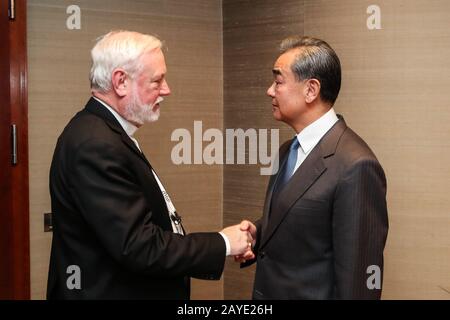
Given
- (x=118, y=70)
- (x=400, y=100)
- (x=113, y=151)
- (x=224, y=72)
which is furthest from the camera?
(x=224, y=72)

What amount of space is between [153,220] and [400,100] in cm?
131

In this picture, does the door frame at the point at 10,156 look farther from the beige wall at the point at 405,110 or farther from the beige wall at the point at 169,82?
the beige wall at the point at 405,110

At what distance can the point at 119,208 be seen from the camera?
1.76m

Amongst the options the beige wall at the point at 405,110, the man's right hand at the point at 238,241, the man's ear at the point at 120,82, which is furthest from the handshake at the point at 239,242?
the beige wall at the point at 405,110

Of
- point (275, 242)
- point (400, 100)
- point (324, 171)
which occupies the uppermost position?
point (400, 100)

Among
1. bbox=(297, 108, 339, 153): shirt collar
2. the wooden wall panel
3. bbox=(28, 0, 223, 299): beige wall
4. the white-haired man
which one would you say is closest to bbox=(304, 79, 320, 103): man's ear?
bbox=(297, 108, 339, 153): shirt collar

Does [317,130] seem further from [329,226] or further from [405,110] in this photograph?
[405,110]

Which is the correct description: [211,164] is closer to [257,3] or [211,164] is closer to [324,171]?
[257,3]

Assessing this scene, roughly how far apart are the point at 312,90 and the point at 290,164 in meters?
0.27

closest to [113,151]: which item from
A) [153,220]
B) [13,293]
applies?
[153,220]

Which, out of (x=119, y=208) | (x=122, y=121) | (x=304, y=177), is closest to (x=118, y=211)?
(x=119, y=208)

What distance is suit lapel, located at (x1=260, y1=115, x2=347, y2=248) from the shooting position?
1.99m

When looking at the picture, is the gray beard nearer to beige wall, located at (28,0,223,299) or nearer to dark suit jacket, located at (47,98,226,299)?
dark suit jacket, located at (47,98,226,299)

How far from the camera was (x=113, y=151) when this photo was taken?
179 centimetres
